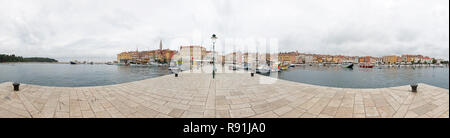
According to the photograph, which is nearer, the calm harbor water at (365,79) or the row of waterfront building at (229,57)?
the calm harbor water at (365,79)

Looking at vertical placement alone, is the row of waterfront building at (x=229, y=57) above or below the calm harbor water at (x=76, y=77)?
above

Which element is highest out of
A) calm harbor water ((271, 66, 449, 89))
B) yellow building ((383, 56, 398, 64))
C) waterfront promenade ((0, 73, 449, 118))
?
yellow building ((383, 56, 398, 64))

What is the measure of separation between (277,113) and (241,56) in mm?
64888

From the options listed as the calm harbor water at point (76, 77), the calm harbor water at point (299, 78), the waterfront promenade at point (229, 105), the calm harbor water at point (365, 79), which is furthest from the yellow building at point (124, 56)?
→ the waterfront promenade at point (229, 105)

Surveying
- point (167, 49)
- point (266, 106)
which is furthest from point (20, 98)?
point (167, 49)

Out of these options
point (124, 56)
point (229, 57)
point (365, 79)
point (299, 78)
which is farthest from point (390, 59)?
point (124, 56)

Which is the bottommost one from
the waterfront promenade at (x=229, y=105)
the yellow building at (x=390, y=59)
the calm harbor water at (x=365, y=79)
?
the calm harbor water at (x=365, y=79)

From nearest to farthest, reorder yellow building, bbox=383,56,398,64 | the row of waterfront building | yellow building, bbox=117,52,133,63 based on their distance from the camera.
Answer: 1. the row of waterfront building
2. yellow building, bbox=117,52,133,63
3. yellow building, bbox=383,56,398,64

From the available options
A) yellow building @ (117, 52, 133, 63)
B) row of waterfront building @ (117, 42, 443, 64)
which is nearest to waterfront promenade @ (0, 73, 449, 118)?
row of waterfront building @ (117, 42, 443, 64)

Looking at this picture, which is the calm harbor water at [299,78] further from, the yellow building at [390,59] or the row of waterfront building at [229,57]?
the yellow building at [390,59]

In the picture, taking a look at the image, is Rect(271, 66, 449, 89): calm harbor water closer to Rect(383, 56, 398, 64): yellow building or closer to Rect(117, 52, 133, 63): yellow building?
Rect(117, 52, 133, 63): yellow building

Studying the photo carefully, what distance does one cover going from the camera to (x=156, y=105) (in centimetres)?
449

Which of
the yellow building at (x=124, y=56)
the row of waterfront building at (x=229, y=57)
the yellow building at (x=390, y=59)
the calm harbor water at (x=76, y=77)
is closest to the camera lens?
the calm harbor water at (x=76, y=77)
